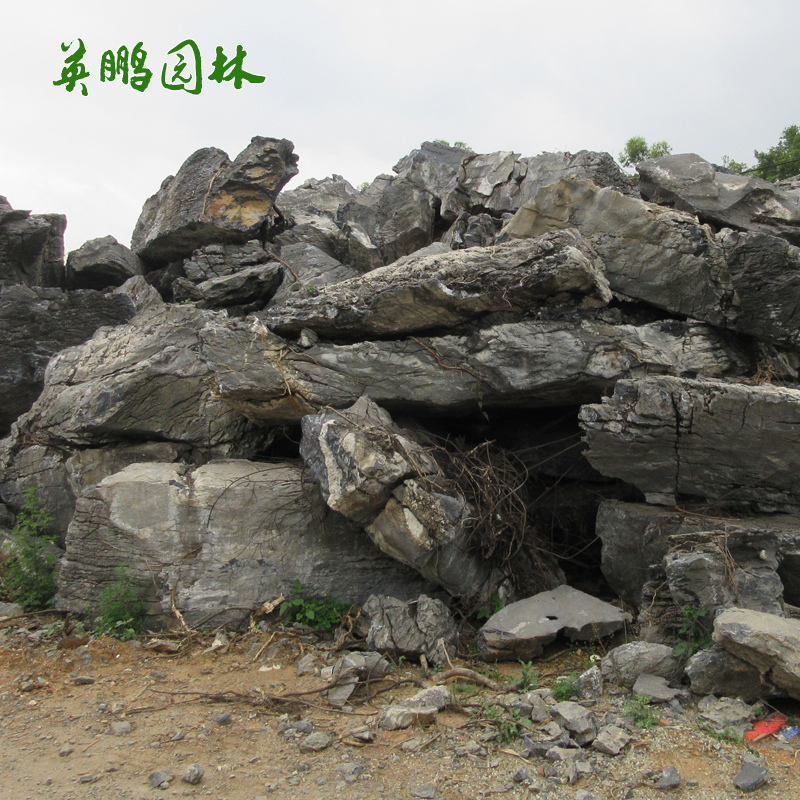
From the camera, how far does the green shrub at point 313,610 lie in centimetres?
615

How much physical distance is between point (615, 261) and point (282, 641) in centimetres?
502

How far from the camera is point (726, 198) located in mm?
8164

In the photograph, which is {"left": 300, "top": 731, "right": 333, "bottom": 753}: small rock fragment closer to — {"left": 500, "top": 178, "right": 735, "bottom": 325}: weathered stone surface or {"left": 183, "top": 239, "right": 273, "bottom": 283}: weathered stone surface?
{"left": 500, "top": 178, "right": 735, "bottom": 325}: weathered stone surface

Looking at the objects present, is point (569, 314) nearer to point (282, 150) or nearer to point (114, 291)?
point (282, 150)

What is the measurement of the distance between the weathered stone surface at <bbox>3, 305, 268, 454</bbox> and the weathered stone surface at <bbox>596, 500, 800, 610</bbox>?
13.3ft

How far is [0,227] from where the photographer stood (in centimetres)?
1117

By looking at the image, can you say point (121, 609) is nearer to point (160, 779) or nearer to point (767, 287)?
point (160, 779)

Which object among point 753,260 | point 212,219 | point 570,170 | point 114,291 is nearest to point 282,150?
point 212,219

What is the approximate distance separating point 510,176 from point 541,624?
308 inches

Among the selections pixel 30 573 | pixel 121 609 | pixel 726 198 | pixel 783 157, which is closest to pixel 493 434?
pixel 726 198

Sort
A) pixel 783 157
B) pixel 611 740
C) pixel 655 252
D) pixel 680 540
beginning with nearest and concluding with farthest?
pixel 611 740, pixel 680 540, pixel 655 252, pixel 783 157

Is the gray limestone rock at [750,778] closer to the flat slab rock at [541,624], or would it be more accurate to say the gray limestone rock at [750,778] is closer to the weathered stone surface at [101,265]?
the flat slab rock at [541,624]

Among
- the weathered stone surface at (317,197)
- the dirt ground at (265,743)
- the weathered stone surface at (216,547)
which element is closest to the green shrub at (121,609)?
the weathered stone surface at (216,547)

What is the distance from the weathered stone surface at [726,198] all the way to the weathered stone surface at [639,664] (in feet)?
17.9
